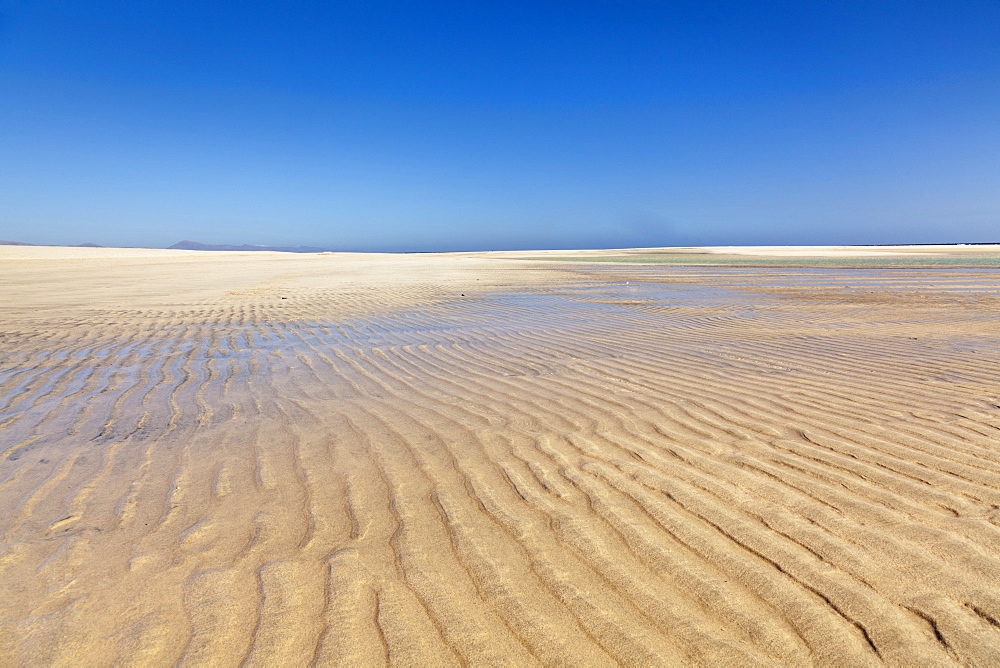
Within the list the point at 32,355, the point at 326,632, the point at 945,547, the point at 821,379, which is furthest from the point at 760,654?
the point at 32,355

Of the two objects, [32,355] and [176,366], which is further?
[32,355]

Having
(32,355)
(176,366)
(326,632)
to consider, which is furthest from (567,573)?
(32,355)

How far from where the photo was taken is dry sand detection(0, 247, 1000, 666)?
186 centimetres

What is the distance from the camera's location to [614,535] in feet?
8.02

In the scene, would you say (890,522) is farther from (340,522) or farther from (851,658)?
(340,522)

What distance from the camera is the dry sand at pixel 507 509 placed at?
6.12 feet

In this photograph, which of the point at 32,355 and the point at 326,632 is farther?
Result: the point at 32,355

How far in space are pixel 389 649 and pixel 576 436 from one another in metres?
2.13

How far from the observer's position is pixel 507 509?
2.72 m

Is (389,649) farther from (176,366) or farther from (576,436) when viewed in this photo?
(176,366)

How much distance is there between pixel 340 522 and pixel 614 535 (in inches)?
48.1

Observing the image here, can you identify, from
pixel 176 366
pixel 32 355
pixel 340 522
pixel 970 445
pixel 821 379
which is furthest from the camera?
pixel 32 355

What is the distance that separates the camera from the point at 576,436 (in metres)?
3.74

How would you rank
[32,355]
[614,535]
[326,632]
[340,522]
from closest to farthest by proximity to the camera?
[326,632], [614,535], [340,522], [32,355]
